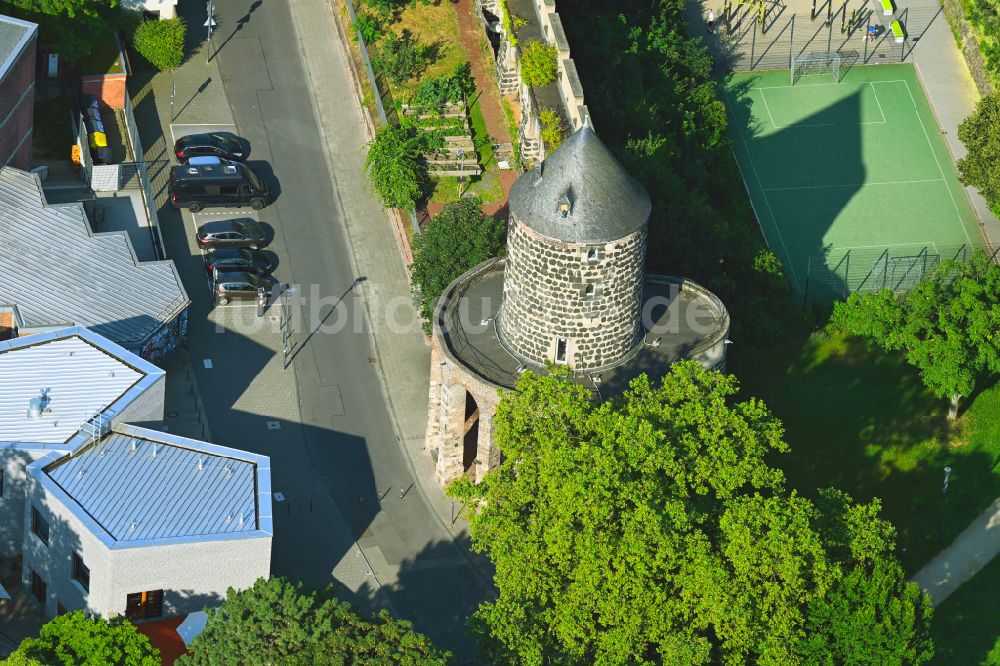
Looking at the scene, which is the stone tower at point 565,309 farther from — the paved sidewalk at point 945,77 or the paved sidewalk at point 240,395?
the paved sidewalk at point 945,77

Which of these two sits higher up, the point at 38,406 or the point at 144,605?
the point at 38,406

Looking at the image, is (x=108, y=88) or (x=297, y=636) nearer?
(x=297, y=636)

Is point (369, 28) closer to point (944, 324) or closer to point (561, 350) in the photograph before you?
point (561, 350)

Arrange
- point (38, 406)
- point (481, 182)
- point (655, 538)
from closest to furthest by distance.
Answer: point (655, 538)
point (38, 406)
point (481, 182)

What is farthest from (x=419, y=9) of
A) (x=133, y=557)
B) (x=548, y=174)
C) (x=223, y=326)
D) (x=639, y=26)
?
(x=133, y=557)

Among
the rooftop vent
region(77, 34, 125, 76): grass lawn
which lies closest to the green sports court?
region(77, 34, 125, 76): grass lawn

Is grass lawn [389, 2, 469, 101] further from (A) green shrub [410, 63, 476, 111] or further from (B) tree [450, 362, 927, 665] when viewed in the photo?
(B) tree [450, 362, 927, 665]

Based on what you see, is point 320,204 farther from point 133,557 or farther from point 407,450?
point 133,557

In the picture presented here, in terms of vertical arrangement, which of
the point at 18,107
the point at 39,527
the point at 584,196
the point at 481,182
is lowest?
the point at 481,182

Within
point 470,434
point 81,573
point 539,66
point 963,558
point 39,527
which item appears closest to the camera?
point 81,573

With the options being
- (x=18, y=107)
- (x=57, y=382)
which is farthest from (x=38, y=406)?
(x=18, y=107)
